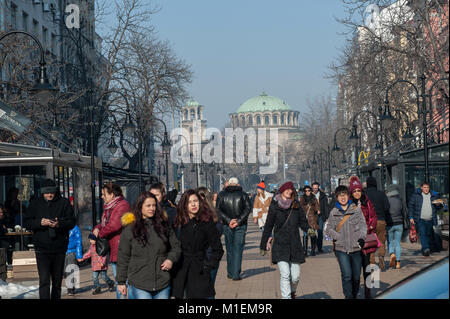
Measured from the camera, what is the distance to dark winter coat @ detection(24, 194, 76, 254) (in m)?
10.1

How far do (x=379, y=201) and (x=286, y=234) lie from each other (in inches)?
167

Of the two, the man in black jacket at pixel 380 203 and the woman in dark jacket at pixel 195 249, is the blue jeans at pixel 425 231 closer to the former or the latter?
the man in black jacket at pixel 380 203

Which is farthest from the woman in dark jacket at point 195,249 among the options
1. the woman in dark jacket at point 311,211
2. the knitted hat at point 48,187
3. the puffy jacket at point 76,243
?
the woman in dark jacket at point 311,211

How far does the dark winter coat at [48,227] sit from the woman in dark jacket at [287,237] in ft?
7.73

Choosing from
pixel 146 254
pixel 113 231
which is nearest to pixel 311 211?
pixel 113 231

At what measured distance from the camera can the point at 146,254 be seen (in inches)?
289

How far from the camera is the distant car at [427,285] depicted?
13.4 ft

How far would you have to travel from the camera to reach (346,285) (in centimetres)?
1016

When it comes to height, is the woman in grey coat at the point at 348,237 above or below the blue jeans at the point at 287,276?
above

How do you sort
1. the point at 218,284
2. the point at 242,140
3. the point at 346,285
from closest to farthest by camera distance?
the point at 346,285
the point at 218,284
the point at 242,140

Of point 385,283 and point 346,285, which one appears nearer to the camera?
point 346,285

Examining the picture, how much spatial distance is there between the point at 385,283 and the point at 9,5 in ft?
106
